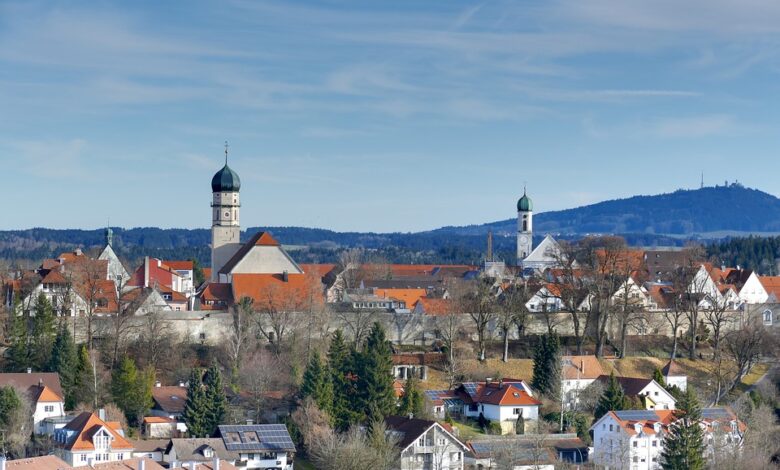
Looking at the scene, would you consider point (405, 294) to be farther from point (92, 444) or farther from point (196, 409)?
point (92, 444)

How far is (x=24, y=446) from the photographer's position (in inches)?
1873

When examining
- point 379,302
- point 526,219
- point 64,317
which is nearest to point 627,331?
point 379,302

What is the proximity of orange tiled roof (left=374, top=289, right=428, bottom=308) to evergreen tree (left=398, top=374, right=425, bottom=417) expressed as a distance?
68.2 feet

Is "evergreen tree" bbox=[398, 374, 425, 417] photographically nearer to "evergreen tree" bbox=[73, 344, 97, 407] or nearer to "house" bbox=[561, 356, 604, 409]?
"house" bbox=[561, 356, 604, 409]

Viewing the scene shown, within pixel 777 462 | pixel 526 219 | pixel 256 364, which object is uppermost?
pixel 526 219

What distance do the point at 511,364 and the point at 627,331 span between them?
8.48 metres

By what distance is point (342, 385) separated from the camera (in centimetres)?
5256

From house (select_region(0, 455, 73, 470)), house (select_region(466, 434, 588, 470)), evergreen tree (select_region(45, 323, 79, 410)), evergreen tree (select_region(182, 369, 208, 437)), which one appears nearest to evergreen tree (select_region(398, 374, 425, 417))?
house (select_region(466, 434, 588, 470))

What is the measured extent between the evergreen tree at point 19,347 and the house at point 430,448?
54.6 ft

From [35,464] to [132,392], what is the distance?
10.8 metres

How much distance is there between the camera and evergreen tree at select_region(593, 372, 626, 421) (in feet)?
179

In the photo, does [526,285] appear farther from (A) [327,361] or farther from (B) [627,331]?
(A) [327,361]

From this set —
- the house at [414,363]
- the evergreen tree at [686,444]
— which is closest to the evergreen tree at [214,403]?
the house at [414,363]

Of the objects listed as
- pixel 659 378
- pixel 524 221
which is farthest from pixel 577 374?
pixel 524 221
